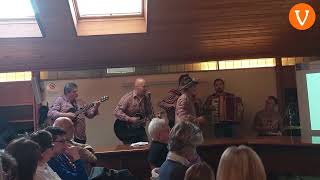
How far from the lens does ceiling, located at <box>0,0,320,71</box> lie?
6.85 metres

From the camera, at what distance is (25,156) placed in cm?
273

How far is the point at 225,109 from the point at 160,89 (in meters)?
1.15

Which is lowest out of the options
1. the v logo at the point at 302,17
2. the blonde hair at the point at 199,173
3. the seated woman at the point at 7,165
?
the blonde hair at the point at 199,173

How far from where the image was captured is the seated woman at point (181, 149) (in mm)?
3240

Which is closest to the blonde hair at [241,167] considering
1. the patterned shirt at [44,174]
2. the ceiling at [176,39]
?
the patterned shirt at [44,174]

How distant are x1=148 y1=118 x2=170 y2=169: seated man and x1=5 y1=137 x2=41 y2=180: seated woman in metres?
1.65

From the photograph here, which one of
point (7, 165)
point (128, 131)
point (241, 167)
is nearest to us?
point (7, 165)

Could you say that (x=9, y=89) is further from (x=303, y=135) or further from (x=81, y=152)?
(x=303, y=135)

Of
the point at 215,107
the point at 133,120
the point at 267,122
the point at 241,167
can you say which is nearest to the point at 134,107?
the point at 133,120

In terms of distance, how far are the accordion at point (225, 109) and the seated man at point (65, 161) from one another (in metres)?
4.07

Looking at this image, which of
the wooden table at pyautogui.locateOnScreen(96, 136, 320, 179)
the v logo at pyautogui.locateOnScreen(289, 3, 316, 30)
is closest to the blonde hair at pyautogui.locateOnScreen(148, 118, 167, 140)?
the wooden table at pyautogui.locateOnScreen(96, 136, 320, 179)

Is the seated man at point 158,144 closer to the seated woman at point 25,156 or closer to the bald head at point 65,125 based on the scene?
the bald head at point 65,125

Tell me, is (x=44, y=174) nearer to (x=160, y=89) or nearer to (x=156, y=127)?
(x=156, y=127)

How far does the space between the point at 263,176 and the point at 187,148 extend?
1068 millimetres
